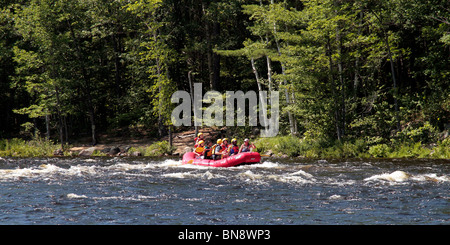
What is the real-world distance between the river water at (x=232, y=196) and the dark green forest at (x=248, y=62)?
6193mm

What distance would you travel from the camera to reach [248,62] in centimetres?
3045

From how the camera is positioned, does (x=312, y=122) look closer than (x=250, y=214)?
No

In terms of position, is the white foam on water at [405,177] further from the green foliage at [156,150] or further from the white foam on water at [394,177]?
the green foliage at [156,150]

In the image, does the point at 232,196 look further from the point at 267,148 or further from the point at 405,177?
the point at 267,148

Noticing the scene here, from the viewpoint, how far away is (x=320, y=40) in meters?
22.8

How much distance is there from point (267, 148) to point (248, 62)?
7818 mm

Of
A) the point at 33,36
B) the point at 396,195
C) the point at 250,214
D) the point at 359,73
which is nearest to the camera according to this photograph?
the point at 250,214

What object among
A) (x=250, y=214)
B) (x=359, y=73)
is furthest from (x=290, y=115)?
(x=250, y=214)

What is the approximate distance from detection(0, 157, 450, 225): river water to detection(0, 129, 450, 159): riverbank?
10.7 ft

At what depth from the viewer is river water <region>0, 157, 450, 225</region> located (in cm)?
916

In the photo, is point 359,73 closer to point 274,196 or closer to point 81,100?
point 274,196

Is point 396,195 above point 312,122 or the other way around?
the other way around

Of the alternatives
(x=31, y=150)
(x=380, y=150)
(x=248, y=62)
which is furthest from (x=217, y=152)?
(x=31, y=150)
